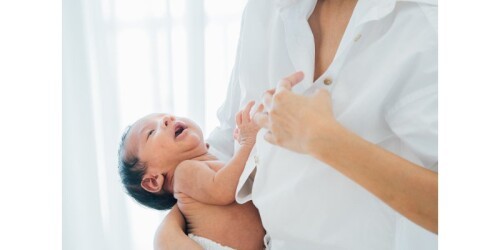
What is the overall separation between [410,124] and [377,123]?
0.11 metres

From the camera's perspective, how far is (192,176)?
1.39 meters

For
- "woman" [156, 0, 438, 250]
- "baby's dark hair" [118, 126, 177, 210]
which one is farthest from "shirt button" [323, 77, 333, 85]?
"baby's dark hair" [118, 126, 177, 210]

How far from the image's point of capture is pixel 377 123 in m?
1.04

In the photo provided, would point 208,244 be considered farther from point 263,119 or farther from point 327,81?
point 327,81

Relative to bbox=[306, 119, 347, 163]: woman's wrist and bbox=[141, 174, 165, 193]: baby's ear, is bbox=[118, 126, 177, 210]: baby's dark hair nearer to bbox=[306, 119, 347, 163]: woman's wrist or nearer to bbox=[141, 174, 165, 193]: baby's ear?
bbox=[141, 174, 165, 193]: baby's ear

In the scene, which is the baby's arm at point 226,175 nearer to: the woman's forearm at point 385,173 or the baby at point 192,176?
the baby at point 192,176

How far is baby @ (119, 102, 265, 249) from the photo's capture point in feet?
4.28

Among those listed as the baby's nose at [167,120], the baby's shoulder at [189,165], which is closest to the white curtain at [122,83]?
the baby's nose at [167,120]

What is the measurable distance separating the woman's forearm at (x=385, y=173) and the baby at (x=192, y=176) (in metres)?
0.40

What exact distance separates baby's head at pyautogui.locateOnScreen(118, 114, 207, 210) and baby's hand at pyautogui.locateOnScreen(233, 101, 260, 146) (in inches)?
10.2

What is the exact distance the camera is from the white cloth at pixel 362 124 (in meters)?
0.95

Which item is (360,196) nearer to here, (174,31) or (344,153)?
(344,153)
